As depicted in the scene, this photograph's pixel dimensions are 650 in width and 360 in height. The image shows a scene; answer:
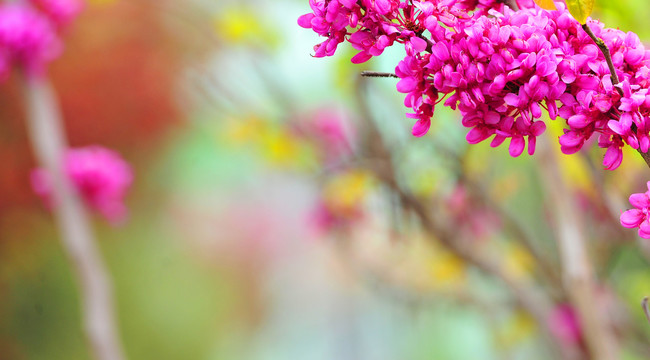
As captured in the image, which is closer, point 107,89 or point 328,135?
point 328,135

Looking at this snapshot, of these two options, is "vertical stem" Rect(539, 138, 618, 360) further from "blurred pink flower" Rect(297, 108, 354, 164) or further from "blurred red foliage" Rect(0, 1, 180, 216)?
"blurred red foliage" Rect(0, 1, 180, 216)

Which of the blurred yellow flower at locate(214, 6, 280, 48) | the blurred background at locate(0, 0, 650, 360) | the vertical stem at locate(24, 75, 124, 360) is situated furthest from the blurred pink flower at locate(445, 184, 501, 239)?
the vertical stem at locate(24, 75, 124, 360)

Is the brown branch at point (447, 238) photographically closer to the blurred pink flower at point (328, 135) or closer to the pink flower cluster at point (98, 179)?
the blurred pink flower at point (328, 135)

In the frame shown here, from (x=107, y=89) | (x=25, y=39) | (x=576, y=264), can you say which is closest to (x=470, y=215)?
(x=576, y=264)

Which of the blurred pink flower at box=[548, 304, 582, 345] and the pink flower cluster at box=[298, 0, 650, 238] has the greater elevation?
the pink flower cluster at box=[298, 0, 650, 238]

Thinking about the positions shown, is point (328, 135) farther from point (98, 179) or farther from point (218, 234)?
point (218, 234)

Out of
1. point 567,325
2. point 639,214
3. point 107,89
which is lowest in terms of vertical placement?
point 107,89

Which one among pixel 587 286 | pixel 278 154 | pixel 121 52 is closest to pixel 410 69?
pixel 587 286
